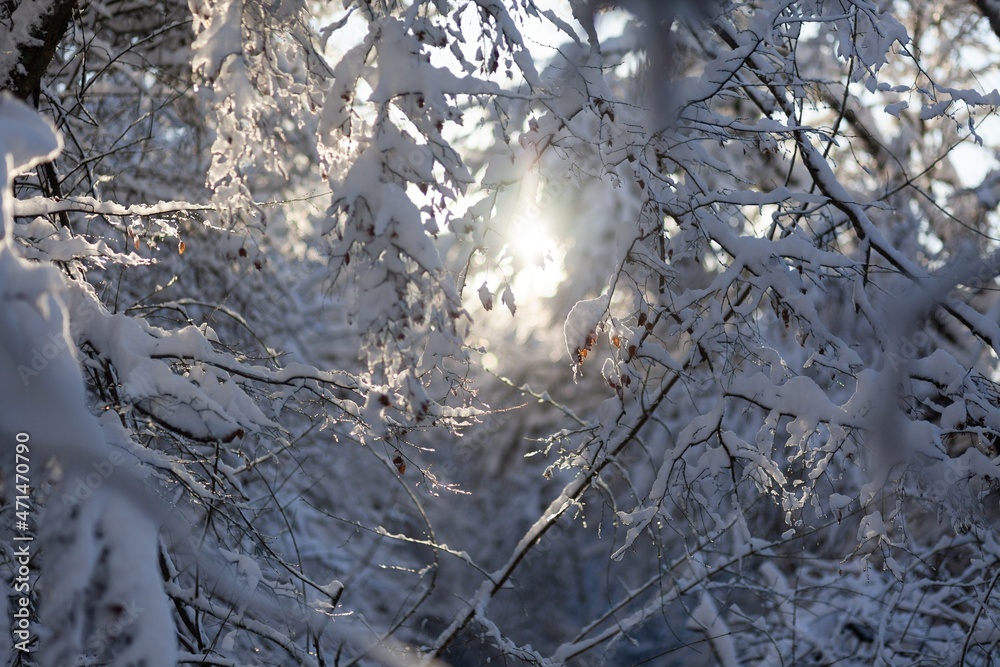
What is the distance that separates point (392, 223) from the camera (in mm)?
1695

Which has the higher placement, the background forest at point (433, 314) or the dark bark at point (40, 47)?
the dark bark at point (40, 47)

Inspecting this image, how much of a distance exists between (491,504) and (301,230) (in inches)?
199

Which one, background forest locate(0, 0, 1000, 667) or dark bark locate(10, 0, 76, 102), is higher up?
dark bark locate(10, 0, 76, 102)

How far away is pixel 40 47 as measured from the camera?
93.6 inches

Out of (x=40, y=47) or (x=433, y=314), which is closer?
(x=433, y=314)

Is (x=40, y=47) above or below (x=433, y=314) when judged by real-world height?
above

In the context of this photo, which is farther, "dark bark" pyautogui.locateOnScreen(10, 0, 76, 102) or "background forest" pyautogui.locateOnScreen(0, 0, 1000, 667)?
"dark bark" pyautogui.locateOnScreen(10, 0, 76, 102)

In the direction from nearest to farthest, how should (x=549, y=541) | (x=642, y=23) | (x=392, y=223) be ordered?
(x=392, y=223) < (x=642, y=23) < (x=549, y=541)

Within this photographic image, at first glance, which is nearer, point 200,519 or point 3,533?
point 3,533

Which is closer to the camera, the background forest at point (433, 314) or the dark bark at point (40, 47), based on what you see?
the background forest at point (433, 314)

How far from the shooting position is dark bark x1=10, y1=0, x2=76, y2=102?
92.9 inches

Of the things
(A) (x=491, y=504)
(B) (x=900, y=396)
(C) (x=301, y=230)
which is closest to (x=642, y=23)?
(B) (x=900, y=396)

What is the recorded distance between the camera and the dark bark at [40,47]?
2.36 metres

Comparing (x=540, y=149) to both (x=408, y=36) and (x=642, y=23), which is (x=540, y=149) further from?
(x=408, y=36)
